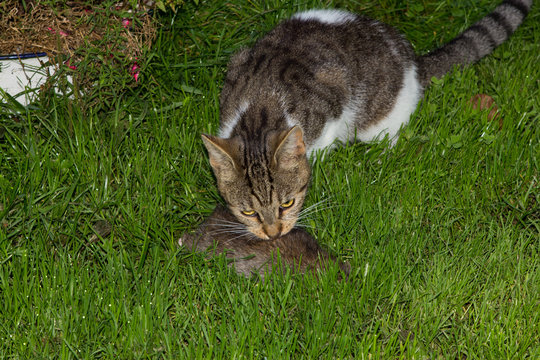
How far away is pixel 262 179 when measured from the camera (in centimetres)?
382

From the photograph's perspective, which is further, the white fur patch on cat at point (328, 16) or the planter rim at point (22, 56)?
the white fur patch on cat at point (328, 16)

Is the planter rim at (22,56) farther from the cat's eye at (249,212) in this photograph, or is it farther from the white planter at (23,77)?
the cat's eye at (249,212)

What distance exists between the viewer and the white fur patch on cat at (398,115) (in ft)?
15.8

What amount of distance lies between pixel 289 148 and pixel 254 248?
617mm

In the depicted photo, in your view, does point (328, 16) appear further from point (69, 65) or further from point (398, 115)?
point (69, 65)

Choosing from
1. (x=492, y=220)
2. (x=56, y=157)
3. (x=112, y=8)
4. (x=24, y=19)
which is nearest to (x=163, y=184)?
(x=56, y=157)

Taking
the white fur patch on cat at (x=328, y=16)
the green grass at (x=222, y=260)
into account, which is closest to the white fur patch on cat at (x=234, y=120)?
the green grass at (x=222, y=260)

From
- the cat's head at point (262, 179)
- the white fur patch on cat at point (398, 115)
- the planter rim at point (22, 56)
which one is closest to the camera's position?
the cat's head at point (262, 179)

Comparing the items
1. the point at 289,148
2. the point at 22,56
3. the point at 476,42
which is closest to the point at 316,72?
the point at 289,148

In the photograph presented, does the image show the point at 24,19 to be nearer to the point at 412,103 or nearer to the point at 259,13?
the point at 259,13

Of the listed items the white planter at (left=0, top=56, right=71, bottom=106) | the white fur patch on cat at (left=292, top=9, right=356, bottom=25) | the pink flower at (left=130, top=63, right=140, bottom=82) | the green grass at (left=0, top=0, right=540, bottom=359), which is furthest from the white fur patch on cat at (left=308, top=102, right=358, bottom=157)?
the white planter at (left=0, top=56, right=71, bottom=106)

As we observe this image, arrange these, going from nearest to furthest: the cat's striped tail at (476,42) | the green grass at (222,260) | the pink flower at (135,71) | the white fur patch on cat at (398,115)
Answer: the green grass at (222,260) < the pink flower at (135,71) < the white fur patch on cat at (398,115) < the cat's striped tail at (476,42)

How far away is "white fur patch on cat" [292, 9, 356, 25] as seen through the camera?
483 centimetres

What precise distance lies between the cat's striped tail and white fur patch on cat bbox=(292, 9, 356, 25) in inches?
27.0
